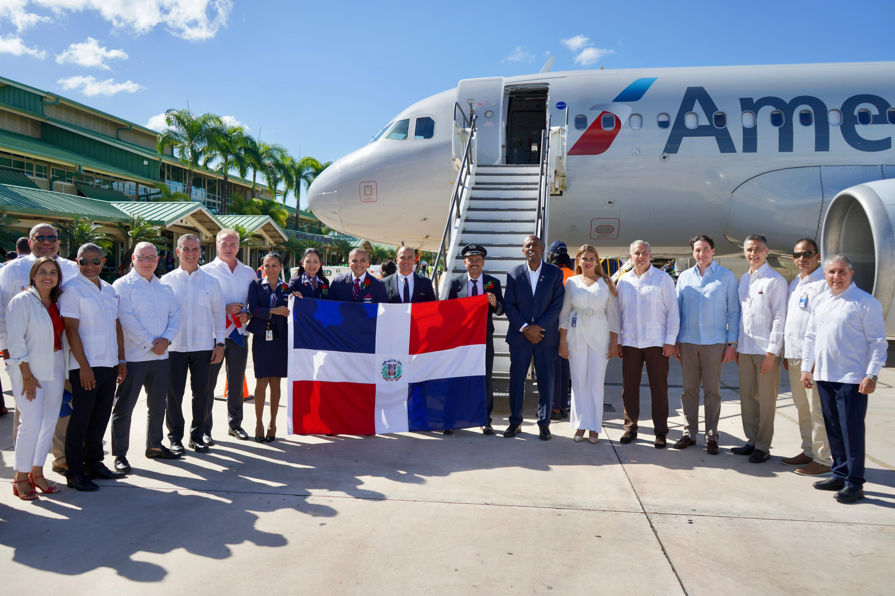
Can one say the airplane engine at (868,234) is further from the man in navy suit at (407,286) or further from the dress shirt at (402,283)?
the dress shirt at (402,283)

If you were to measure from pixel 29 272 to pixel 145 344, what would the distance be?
1.27 meters

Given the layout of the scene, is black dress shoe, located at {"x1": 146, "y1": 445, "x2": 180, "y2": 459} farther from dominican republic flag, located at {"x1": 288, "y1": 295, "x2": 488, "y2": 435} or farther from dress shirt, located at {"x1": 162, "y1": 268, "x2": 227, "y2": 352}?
dominican republic flag, located at {"x1": 288, "y1": 295, "x2": 488, "y2": 435}

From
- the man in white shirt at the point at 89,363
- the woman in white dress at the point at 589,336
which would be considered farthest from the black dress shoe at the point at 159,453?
the woman in white dress at the point at 589,336

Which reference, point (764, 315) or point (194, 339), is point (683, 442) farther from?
point (194, 339)

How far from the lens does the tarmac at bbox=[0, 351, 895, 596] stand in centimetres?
291

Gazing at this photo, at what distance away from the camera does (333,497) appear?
3969 mm

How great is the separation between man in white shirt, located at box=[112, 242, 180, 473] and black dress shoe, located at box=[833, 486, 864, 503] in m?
5.32

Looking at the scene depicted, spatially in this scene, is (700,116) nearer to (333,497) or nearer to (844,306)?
(844,306)

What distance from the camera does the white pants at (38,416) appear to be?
3.87m

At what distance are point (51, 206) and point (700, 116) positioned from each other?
864 inches

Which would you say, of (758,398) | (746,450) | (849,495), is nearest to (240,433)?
(746,450)

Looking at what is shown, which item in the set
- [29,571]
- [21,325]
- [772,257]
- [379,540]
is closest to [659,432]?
[379,540]

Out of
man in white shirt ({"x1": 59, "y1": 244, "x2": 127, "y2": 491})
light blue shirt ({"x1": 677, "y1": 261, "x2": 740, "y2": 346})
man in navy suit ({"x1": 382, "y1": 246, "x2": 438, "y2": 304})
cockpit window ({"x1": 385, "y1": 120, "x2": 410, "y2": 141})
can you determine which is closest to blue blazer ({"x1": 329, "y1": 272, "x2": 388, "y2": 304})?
man in navy suit ({"x1": 382, "y1": 246, "x2": 438, "y2": 304})

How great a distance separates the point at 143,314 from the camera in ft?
15.0
